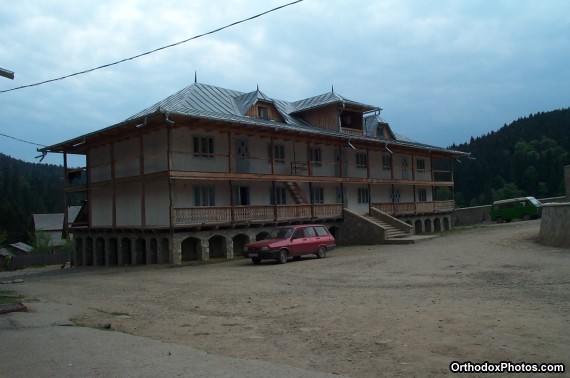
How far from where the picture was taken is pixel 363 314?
980 cm

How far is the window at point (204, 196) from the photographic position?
1075 inches

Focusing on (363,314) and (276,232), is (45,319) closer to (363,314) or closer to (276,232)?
(363,314)

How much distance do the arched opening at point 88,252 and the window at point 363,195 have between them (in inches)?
759

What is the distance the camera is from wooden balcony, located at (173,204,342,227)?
25.0 meters

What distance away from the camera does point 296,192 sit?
3225 centimetres

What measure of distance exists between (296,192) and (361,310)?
22.1 metres

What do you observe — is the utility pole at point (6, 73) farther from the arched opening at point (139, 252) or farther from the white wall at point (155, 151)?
the arched opening at point (139, 252)

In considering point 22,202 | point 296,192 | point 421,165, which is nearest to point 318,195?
point 296,192

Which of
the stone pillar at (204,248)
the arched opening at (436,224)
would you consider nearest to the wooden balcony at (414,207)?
the arched opening at (436,224)

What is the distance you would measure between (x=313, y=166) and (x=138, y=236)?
42.5 ft

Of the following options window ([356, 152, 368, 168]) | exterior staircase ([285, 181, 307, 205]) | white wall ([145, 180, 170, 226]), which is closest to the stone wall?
window ([356, 152, 368, 168])

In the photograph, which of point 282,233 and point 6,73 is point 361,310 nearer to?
point 6,73

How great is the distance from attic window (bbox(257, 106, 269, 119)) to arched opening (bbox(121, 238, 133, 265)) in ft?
37.0

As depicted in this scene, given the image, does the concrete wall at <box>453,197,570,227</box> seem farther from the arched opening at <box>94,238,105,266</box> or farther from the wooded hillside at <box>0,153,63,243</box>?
the wooded hillside at <box>0,153,63,243</box>
